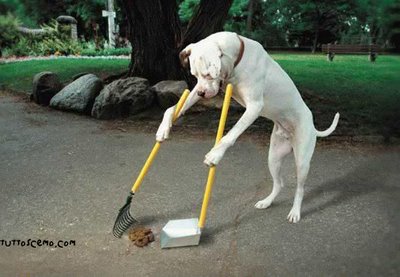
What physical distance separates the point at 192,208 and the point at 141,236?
2.67 feet

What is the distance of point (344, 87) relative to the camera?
1017 cm

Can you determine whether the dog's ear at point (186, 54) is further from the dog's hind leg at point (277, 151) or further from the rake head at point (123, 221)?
the rake head at point (123, 221)

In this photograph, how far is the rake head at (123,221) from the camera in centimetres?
352

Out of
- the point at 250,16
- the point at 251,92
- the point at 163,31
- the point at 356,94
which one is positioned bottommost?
the point at 356,94

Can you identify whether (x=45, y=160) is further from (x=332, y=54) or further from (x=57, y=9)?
(x=57, y=9)

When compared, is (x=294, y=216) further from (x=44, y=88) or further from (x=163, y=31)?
(x=44, y=88)

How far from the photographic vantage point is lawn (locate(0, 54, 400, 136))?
7.30m

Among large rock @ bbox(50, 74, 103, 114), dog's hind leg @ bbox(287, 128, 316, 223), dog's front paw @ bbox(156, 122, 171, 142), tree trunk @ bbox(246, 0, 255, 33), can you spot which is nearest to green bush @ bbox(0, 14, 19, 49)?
large rock @ bbox(50, 74, 103, 114)

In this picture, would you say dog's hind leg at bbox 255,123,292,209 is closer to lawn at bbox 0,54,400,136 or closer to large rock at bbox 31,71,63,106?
lawn at bbox 0,54,400,136

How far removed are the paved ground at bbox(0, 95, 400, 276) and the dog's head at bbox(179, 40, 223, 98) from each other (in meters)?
1.29

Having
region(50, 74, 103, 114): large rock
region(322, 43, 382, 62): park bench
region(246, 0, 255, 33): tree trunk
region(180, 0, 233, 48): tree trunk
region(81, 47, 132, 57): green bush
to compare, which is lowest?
region(50, 74, 103, 114): large rock

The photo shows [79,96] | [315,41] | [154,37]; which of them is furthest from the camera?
[315,41]

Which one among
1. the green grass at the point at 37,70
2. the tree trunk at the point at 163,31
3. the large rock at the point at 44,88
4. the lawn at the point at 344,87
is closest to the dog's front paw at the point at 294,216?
the lawn at the point at 344,87

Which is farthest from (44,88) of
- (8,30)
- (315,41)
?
(315,41)
